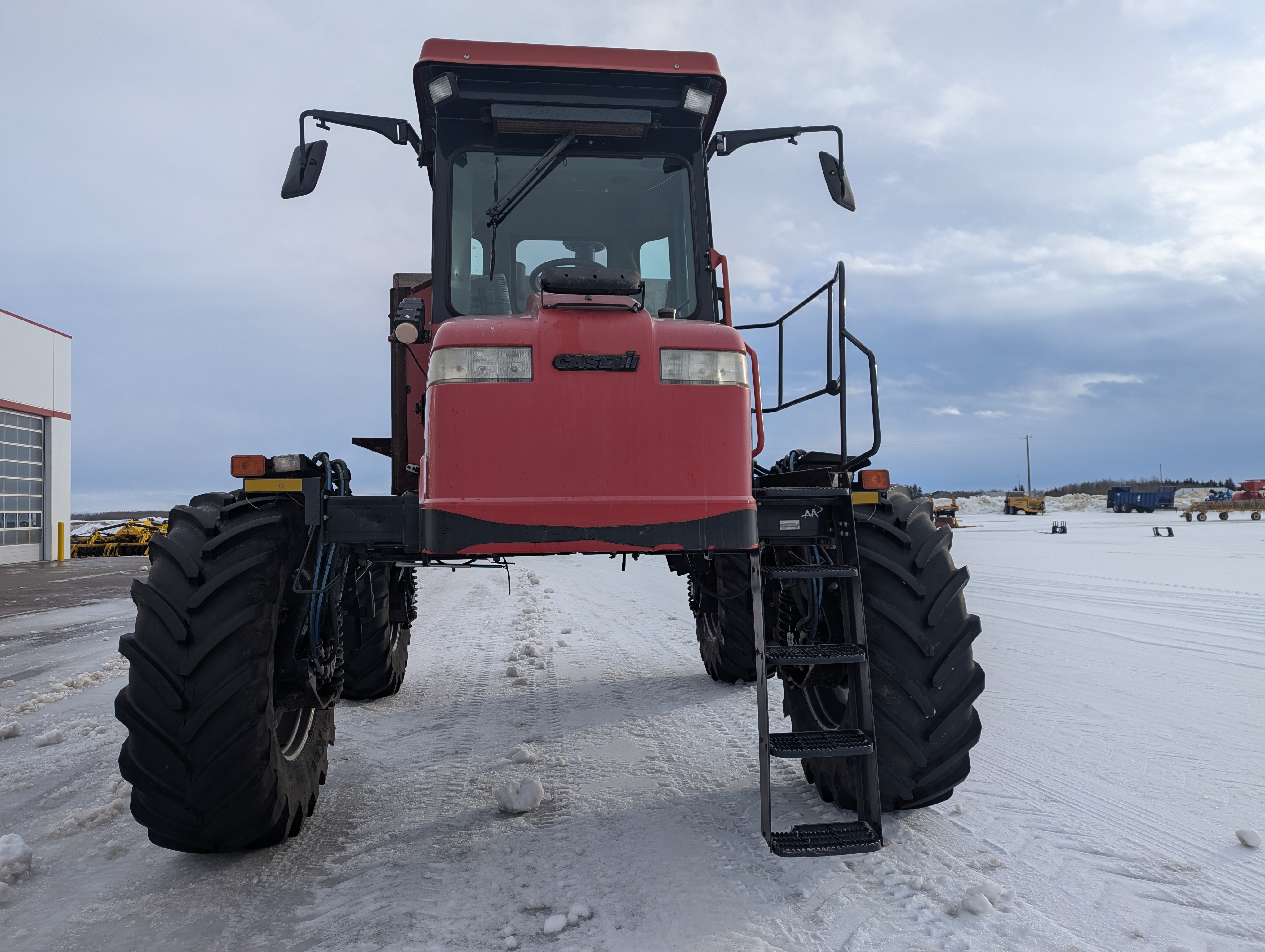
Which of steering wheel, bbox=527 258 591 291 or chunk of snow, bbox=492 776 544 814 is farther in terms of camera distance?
steering wheel, bbox=527 258 591 291

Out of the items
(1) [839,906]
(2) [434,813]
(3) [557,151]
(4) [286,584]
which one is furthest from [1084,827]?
(3) [557,151]

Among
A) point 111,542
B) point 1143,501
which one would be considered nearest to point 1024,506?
point 1143,501

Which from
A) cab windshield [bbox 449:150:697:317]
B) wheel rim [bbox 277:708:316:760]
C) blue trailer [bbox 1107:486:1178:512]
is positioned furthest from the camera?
blue trailer [bbox 1107:486:1178:512]

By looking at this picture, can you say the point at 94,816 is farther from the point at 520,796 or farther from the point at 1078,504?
the point at 1078,504

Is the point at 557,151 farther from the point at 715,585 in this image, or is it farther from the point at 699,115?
the point at 715,585

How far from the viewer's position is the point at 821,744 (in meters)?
3.10

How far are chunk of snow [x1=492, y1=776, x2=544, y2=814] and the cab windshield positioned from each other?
221 centimetres

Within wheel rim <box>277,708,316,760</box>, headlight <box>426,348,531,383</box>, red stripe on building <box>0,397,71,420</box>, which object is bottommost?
wheel rim <box>277,708,316,760</box>

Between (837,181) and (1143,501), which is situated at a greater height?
(837,181)

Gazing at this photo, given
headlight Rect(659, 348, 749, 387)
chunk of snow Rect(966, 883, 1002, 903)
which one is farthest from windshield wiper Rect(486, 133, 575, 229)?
chunk of snow Rect(966, 883, 1002, 903)

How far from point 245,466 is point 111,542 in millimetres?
27718

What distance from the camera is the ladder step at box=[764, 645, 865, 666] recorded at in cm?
311

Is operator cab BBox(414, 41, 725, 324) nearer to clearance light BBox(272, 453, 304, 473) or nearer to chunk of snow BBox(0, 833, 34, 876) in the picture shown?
clearance light BBox(272, 453, 304, 473)

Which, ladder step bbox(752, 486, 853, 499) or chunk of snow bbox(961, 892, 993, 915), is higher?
ladder step bbox(752, 486, 853, 499)
